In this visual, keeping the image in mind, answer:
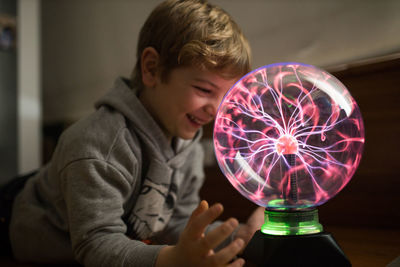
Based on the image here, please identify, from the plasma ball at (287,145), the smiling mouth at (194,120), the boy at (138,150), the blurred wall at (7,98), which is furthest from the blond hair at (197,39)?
the blurred wall at (7,98)

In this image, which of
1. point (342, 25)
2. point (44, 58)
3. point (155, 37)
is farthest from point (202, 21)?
point (44, 58)

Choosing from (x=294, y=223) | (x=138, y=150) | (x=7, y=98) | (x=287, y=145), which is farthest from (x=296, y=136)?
(x=7, y=98)

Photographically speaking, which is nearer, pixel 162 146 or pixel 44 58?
pixel 162 146

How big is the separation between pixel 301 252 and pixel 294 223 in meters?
0.05

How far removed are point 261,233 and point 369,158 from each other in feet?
1.73

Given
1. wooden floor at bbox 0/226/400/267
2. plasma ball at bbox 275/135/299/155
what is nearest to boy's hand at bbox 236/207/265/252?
wooden floor at bbox 0/226/400/267

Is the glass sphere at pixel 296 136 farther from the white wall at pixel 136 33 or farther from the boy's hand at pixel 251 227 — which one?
the white wall at pixel 136 33

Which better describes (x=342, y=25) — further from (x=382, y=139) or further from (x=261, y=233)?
(x=261, y=233)

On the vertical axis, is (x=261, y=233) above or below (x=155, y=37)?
below

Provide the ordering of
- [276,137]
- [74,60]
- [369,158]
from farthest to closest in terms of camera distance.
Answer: [74,60] < [369,158] < [276,137]

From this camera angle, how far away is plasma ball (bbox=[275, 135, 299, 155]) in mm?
576

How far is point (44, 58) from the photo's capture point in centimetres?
227

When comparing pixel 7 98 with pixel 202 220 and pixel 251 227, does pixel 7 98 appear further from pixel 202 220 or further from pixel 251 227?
pixel 202 220

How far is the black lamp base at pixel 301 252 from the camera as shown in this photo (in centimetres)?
54
